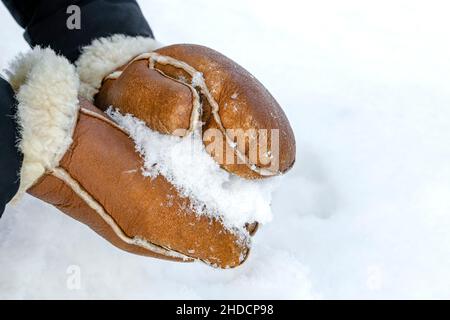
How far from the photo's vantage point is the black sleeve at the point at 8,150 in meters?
0.63

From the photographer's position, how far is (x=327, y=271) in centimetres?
102

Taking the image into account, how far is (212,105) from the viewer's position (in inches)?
26.1

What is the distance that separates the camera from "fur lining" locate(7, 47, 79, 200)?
649mm

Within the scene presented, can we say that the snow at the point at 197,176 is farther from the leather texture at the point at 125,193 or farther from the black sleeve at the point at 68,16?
the black sleeve at the point at 68,16

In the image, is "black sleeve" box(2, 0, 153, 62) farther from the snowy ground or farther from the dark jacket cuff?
the snowy ground

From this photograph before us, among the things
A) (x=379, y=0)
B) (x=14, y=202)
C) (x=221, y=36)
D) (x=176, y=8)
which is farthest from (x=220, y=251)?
(x=379, y=0)

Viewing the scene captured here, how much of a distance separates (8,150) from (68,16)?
15.6 inches

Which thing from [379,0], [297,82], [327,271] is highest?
[379,0]

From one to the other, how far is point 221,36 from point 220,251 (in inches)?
34.5

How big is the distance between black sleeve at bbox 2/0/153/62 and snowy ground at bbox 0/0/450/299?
0.30m

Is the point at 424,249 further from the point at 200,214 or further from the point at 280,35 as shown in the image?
the point at 280,35

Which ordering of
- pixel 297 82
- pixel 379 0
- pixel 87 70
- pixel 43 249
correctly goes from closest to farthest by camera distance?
pixel 87 70, pixel 43 249, pixel 297 82, pixel 379 0

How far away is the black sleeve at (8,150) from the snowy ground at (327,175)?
34 cm

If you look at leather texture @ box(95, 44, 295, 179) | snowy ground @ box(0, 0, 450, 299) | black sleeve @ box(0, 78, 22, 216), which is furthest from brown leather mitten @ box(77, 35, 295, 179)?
snowy ground @ box(0, 0, 450, 299)
